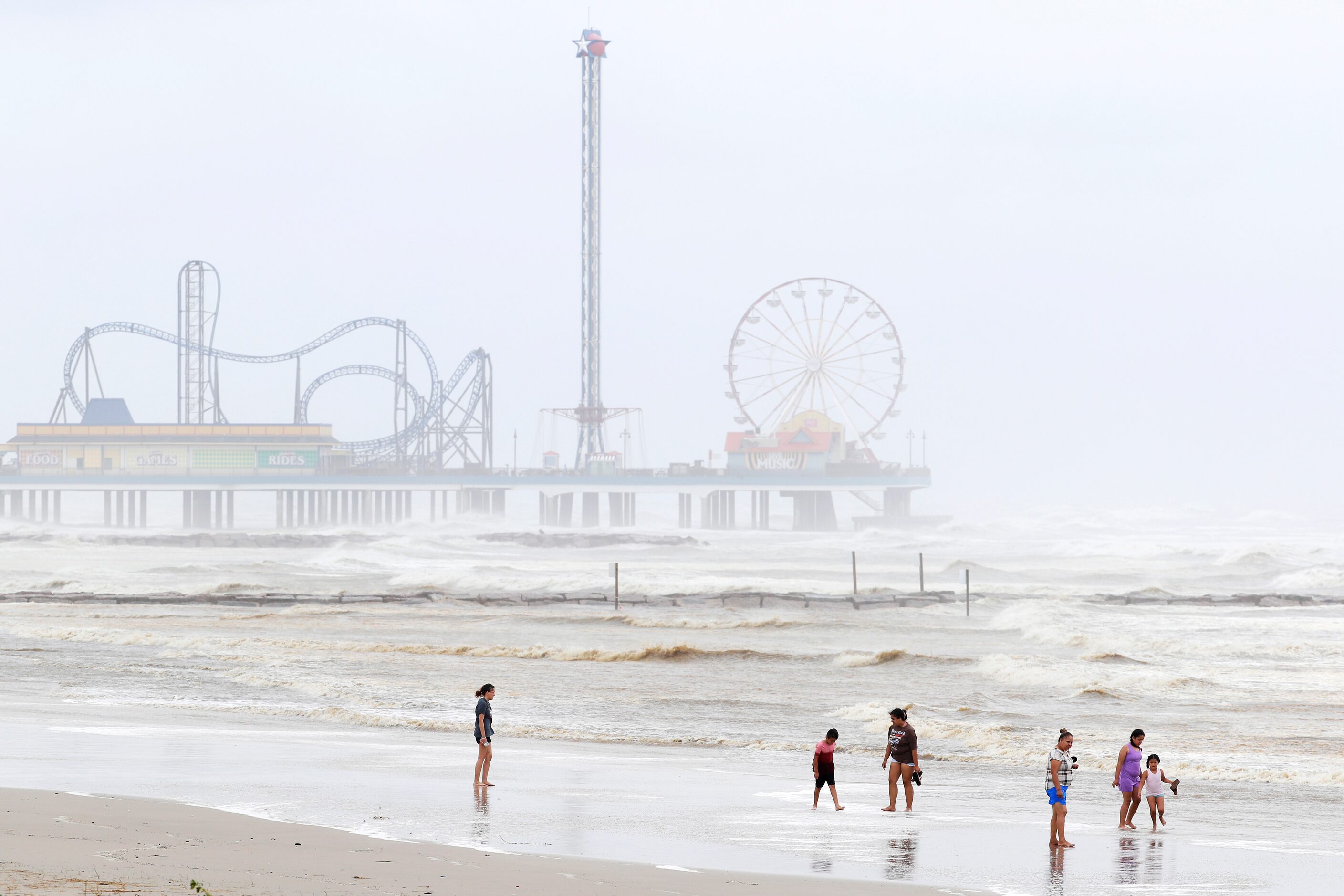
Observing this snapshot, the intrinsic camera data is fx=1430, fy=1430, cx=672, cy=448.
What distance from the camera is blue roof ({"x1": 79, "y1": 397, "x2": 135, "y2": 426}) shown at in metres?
112

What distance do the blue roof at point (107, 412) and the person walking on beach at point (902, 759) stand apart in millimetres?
108462

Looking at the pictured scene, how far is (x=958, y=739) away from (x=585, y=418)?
9643 centimetres

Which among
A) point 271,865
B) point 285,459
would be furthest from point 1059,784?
point 285,459

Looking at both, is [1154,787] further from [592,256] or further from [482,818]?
[592,256]

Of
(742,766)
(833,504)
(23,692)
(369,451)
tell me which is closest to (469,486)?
(369,451)

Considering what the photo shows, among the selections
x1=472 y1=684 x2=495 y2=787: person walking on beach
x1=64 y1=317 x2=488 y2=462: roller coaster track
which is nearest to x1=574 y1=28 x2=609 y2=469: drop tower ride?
x1=64 y1=317 x2=488 y2=462: roller coaster track

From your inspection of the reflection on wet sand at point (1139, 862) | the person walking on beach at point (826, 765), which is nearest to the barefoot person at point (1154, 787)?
the reflection on wet sand at point (1139, 862)

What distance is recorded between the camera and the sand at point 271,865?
304 inches

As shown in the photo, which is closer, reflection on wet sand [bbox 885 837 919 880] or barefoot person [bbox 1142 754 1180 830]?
reflection on wet sand [bbox 885 837 919 880]

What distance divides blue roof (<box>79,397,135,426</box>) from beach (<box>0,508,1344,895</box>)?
218 ft

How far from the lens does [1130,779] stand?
11.4 meters

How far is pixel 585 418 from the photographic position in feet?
372

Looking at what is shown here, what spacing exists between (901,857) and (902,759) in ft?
7.10

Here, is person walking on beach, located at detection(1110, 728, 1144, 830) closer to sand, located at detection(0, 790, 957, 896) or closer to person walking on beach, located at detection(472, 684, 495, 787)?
sand, located at detection(0, 790, 957, 896)
